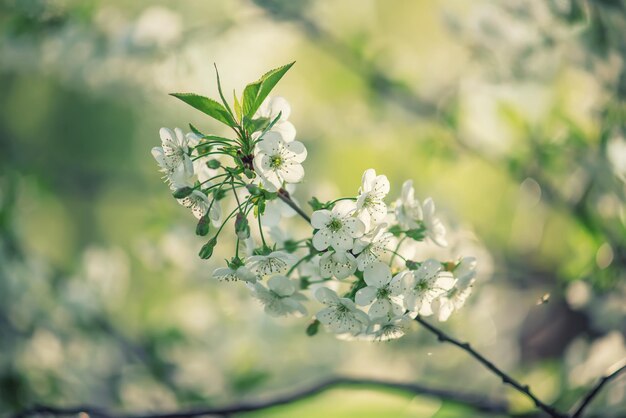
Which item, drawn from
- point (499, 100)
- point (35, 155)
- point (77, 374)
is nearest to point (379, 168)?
point (499, 100)

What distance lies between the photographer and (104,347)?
6.08 ft

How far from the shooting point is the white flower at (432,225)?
0.74 metres

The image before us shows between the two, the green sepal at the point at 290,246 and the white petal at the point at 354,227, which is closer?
the white petal at the point at 354,227

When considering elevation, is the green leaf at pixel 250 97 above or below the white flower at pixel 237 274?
above

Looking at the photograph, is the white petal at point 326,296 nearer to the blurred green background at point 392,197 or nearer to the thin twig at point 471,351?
the thin twig at point 471,351

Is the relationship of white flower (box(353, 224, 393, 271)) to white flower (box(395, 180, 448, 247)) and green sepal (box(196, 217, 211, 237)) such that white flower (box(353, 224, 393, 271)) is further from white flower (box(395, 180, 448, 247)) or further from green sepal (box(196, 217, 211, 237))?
green sepal (box(196, 217, 211, 237))

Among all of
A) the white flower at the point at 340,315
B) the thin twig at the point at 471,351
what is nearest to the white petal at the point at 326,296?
the white flower at the point at 340,315

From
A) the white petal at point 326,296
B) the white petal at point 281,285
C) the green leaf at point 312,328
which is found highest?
the white petal at point 281,285

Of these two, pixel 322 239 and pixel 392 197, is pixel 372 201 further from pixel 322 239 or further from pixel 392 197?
pixel 392 197

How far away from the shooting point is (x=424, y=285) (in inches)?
26.6

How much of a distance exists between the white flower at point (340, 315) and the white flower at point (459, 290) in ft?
0.34

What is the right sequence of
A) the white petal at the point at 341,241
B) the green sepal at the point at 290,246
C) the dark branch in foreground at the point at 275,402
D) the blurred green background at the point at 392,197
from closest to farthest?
1. the white petal at the point at 341,241
2. the green sepal at the point at 290,246
3. the dark branch in foreground at the point at 275,402
4. the blurred green background at the point at 392,197

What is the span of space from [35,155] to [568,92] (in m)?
2.62

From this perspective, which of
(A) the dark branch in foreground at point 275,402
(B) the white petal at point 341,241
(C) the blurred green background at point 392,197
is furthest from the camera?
(C) the blurred green background at point 392,197
